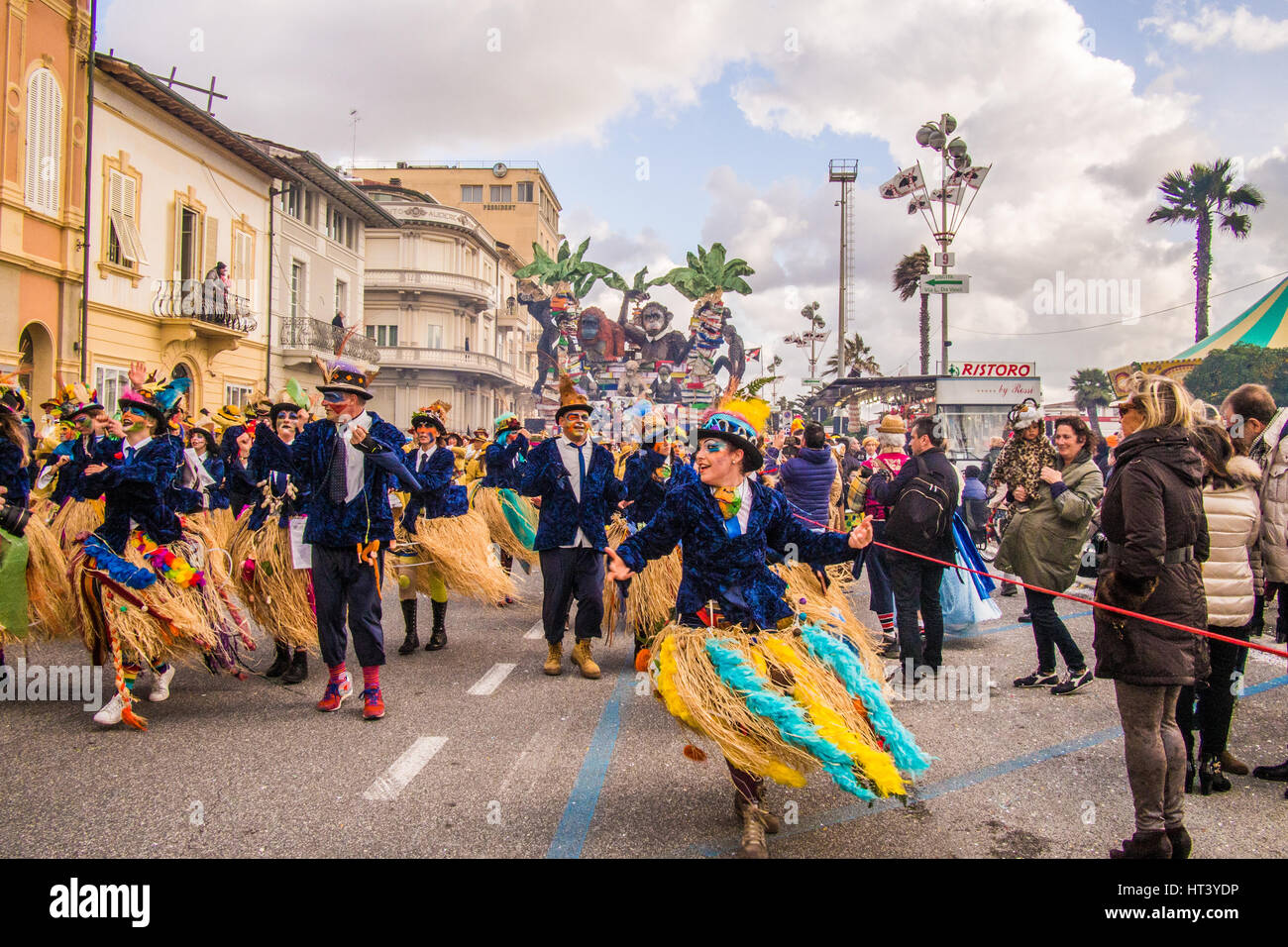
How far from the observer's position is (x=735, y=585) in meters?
3.90

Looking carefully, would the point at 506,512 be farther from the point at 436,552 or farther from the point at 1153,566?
the point at 1153,566

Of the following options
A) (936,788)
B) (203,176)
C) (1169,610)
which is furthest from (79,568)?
(203,176)

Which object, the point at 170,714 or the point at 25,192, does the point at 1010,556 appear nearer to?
the point at 170,714

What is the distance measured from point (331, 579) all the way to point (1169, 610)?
4.56m

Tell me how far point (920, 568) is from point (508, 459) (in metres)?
4.54

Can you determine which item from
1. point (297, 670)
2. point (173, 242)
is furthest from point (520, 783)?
point (173, 242)

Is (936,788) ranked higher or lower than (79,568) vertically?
lower

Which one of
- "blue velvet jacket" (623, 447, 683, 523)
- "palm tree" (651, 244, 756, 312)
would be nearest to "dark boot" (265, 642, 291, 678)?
"blue velvet jacket" (623, 447, 683, 523)

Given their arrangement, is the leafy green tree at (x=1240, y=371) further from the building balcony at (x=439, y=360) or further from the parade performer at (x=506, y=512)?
the building balcony at (x=439, y=360)

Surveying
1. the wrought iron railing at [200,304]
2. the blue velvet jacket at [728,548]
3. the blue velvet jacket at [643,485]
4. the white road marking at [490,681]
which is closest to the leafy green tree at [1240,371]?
the blue velvet jacket at [643,485]

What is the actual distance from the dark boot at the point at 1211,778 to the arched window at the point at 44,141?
20.3 metres

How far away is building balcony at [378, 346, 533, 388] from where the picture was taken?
1853 inches

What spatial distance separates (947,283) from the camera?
73.5ft

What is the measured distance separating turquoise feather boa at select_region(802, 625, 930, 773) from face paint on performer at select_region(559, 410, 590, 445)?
3596mm
